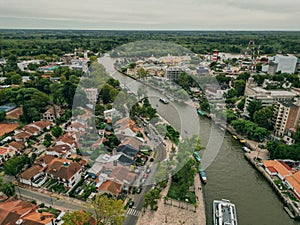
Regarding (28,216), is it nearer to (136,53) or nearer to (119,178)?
(119,178)

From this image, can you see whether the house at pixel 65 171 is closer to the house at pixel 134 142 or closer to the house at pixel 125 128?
the house at pixel 134 142

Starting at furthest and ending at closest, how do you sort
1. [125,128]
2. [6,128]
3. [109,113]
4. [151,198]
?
[109,113] → [6,128] → [125,128] → [151,198]

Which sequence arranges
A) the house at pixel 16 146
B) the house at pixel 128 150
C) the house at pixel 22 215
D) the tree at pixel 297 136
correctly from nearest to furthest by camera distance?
1. the house at pixel 22 215
2. the house at pixel 128 150
3. the house at pixel 16 146
4. the tree at pixel 297 136

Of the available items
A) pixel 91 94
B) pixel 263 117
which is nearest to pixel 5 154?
pixel 91 94

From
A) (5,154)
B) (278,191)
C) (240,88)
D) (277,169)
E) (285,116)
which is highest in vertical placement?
(285,116)

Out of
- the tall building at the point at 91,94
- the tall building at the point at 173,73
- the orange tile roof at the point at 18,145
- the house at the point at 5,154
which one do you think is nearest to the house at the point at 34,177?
the house at the point at 5,154

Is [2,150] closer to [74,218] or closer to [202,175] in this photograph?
[74,218]
